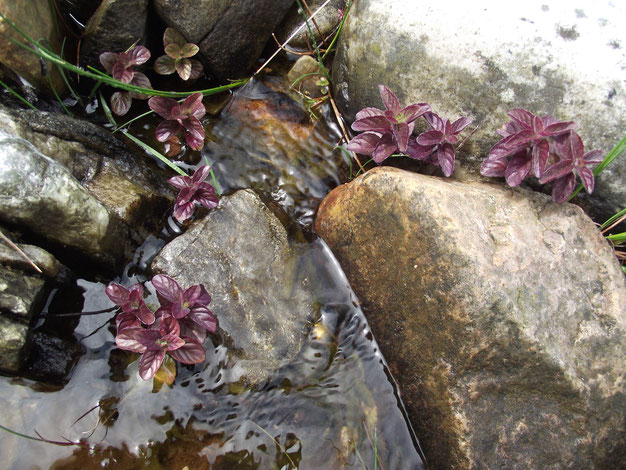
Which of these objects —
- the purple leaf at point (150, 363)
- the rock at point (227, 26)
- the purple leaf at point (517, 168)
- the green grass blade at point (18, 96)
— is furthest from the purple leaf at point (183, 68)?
the purple leaf at point (517, 168)

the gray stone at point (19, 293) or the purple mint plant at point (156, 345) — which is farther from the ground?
the gray stone at point (19, 293)

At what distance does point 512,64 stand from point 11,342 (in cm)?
311

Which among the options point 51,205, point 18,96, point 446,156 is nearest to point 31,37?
point 18,96

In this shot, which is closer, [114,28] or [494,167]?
[494,167]

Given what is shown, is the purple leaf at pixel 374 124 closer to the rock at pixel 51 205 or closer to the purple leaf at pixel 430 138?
the purple leaf at pixel 430 138

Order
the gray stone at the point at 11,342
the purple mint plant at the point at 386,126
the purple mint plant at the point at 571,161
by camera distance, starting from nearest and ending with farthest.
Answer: the gray stone at the point at 11,342
the purple mint plant at the point at 571,161
the purple mint plant at the point at 386,126

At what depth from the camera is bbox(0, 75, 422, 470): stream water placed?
94.7 inches

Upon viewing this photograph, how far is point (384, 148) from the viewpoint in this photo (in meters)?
2.97

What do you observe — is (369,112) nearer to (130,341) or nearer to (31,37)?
(130,341)

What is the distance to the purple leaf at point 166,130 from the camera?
315 centimetres

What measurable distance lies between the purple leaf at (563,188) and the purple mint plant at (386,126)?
887 millimetres

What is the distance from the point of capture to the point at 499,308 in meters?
2.46

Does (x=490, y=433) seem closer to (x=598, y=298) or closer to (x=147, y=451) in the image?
(x=598, y=298)

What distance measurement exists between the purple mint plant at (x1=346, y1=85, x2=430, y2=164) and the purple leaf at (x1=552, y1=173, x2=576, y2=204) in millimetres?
887
